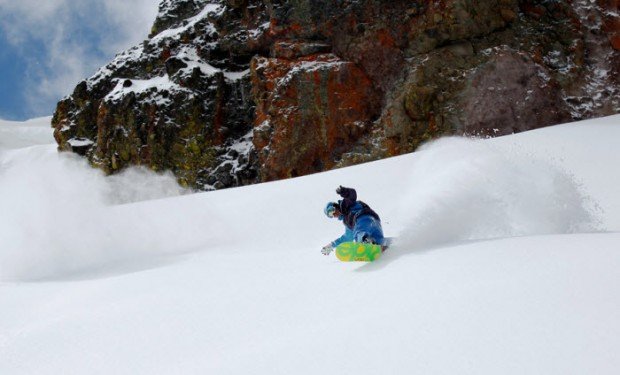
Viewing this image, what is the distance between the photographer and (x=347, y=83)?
20516 mm

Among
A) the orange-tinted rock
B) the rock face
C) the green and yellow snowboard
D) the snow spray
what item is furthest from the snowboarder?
the orange-tinted rock

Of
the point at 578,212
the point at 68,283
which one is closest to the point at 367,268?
the point at 578,212

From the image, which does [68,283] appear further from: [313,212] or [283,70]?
[283,70]

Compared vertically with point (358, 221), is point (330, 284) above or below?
below

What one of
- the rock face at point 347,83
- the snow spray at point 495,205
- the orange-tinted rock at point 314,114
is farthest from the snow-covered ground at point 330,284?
the orange-tinted rock at point 314,114

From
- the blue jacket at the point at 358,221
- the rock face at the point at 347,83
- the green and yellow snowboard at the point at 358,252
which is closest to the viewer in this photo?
the green and yellow snowboard at the point at 358,252

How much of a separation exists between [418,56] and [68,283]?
57.7 feet

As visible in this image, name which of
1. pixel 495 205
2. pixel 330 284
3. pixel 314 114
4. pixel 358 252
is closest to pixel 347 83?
pixel 314 114

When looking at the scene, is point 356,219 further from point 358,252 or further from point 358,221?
point 358,252

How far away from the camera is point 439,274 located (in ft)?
10.5

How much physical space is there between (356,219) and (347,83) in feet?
54.7

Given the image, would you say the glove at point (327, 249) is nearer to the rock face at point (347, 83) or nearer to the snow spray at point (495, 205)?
the snow spray at point (495, 205)

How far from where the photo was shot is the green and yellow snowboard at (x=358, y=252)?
13.9 feet

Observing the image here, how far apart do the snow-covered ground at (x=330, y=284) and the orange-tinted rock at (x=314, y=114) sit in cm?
1152
